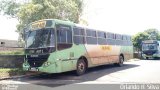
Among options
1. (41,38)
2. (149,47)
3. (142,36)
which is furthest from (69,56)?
(142,36)

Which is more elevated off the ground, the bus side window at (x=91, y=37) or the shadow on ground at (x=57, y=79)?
the bus side window at (x=91, y=37)

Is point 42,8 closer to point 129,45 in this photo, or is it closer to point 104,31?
point 104,31

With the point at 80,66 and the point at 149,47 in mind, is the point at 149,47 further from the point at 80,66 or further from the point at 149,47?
the point at 80,66

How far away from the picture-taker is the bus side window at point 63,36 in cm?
1359

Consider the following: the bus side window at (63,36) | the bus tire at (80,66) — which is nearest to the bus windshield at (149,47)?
the bus tire at (80,66)

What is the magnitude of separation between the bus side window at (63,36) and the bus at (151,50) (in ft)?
88.4

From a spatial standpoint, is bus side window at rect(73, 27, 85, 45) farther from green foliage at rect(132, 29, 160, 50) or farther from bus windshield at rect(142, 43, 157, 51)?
green foliage at rect(132, 29, 160, 50)

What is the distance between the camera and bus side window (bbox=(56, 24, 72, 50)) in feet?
44.6

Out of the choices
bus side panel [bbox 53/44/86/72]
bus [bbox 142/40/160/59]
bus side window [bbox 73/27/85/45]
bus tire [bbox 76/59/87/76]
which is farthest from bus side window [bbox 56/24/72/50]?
bus [bbox 142/40/160/59]

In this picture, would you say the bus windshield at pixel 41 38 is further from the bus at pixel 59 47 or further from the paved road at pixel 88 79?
the paved road at pixel 88 79

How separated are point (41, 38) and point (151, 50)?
28.6 metres

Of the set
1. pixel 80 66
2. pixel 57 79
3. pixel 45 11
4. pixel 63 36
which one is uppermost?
pixel 45 11

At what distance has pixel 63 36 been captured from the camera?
14.0 m

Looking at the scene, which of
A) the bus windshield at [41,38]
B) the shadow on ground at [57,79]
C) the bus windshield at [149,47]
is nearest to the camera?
the shadow on ground at [57,79]
